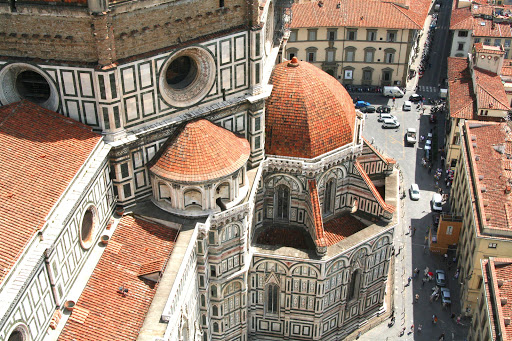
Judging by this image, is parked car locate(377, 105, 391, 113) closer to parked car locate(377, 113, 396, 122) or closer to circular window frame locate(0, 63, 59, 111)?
parked car locate(377, 113, 396, 122)

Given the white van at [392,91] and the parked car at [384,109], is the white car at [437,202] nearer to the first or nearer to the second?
the parked car at [384,109]

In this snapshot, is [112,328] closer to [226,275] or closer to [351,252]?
[226,275]

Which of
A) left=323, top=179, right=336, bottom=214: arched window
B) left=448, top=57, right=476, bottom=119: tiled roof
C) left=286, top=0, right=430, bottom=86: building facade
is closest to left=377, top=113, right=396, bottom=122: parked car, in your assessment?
left=448, top=57, right=476, bottom=119: tiled roof

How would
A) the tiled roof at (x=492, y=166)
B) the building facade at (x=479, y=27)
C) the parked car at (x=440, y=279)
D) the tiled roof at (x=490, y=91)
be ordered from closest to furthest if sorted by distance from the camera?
the tiled roof at (x=492, y=166), the parked car at (x=440, y=279), the tiled roof at (x=490, y=91), the building facade at (x=479, y=27)

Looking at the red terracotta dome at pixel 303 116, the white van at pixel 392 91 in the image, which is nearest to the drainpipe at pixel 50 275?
the red terracotta dome at pixel 303 116

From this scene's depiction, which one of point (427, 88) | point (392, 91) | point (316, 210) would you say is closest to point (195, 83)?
point (316, 210)

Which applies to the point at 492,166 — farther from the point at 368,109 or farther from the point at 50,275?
the point at 50,275

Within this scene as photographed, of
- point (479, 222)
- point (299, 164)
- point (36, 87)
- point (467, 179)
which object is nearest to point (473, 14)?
point (467, 179)
